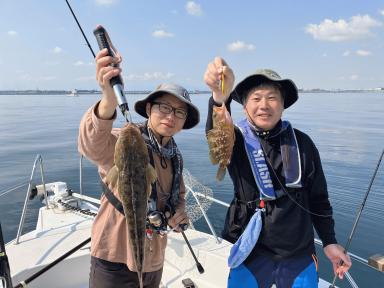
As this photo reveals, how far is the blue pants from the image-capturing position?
2.76 metres

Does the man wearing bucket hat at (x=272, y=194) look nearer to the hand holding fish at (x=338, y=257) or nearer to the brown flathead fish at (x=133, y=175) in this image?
the hand holding fish at (x=338, y=257)

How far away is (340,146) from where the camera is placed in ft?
61.4

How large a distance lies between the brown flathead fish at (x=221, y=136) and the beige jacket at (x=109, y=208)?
46cm

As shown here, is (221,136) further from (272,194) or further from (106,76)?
(106,76)

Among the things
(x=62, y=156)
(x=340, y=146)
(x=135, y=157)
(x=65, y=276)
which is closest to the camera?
(x=135, y=157)

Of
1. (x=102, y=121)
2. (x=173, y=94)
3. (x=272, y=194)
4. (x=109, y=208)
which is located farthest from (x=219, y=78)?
(x=109, y=208)

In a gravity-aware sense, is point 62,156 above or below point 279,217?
below

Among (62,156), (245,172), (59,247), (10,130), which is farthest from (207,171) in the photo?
(10,130)

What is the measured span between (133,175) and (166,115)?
0.76 m

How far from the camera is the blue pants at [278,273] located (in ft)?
9.05

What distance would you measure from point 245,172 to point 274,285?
1.06m

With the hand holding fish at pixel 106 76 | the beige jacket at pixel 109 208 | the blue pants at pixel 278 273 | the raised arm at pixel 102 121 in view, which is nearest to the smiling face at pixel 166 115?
the beige jacket at pixel 109 208

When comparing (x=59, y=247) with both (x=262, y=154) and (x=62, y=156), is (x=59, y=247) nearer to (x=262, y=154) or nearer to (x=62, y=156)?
(x=262, y=154)

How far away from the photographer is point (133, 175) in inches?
79.7
